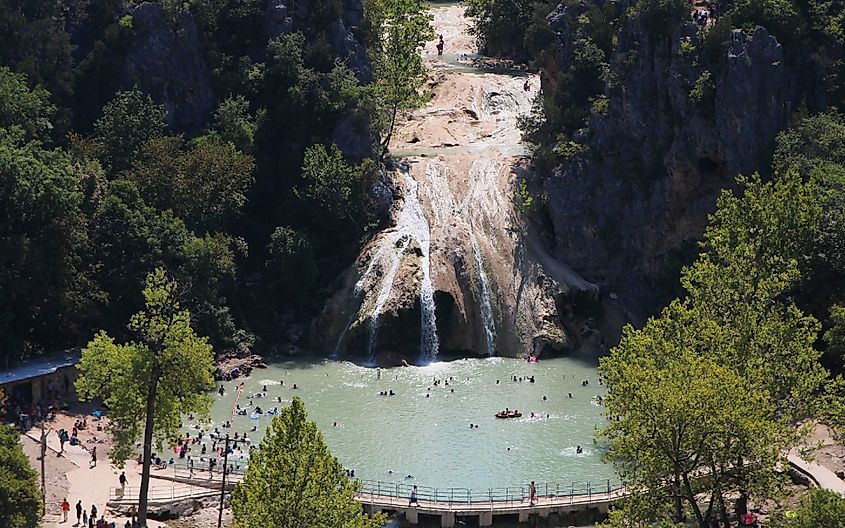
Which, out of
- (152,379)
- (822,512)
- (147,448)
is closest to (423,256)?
(152,379)

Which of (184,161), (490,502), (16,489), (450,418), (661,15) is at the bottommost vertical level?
(490,502)

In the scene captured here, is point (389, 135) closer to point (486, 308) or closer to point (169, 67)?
point (169, 67)

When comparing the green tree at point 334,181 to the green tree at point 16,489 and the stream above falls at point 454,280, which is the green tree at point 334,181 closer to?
the stream above falls at point 454,280

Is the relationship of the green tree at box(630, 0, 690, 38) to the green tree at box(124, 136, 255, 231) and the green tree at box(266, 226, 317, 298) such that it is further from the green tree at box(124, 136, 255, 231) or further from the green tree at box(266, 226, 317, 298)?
the green tree at box(124, 136, 255, 231)

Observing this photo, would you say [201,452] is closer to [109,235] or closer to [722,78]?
[109,235]

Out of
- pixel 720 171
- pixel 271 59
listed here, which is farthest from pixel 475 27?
pixel 720 171

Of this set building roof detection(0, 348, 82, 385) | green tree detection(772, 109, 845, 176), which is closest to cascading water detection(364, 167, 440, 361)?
building roof detection(0, 348, 82, 385)
